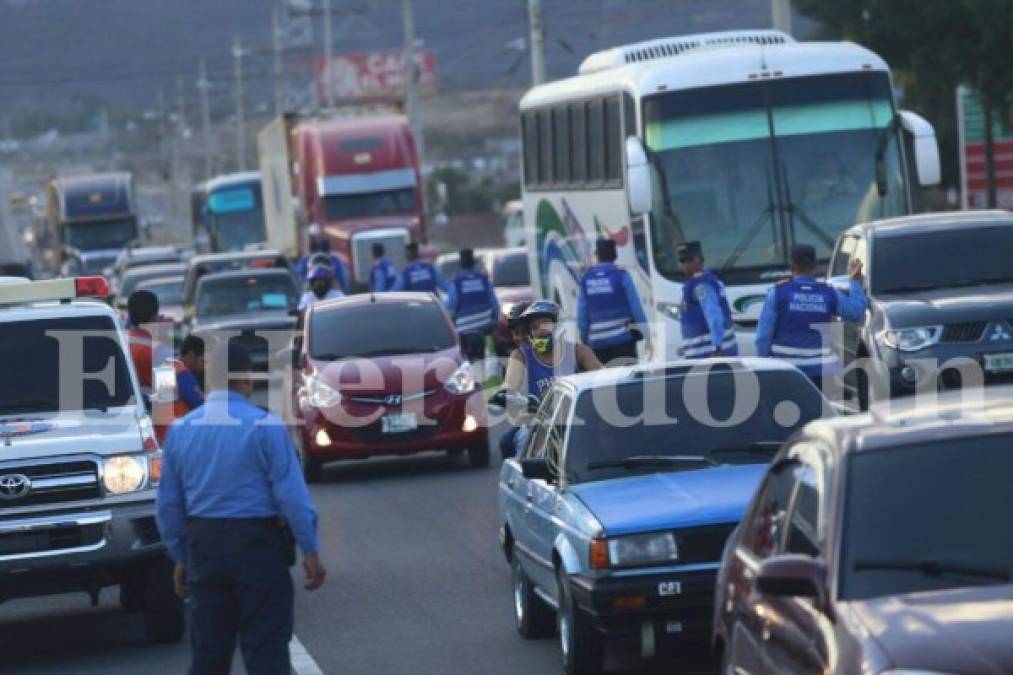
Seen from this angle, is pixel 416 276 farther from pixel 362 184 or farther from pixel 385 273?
pixel 362 184

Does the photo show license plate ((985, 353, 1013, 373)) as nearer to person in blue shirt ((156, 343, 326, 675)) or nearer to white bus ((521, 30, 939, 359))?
white bus ((521, 30, 939, 359))

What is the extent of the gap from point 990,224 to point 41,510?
392 inches

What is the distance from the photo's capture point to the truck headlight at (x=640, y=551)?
10125 millimetres

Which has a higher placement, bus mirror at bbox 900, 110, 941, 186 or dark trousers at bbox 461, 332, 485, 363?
bus mirror at bbox 900, 110, 941, 186

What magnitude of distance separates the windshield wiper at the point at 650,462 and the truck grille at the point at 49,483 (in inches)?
112

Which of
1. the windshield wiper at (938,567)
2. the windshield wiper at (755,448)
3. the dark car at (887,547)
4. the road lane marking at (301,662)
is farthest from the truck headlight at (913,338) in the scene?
the windshield wiper at (938,567)

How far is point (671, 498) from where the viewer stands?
34.5 feet

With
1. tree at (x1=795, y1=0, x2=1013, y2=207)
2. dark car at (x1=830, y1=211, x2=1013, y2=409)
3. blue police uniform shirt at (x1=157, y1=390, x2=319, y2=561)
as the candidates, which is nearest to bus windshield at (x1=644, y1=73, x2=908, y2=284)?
dark car at (x1=830, y1=211, x2=1013, y2=409)

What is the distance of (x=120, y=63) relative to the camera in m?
145

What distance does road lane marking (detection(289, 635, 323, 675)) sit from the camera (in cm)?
1130

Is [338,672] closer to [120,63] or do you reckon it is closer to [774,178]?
[774,178]

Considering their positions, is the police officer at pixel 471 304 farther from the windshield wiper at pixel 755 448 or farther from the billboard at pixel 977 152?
the windshield wiper at pixel 755 448

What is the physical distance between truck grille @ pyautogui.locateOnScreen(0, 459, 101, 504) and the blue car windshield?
8.94ft

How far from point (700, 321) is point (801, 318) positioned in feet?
6.34
